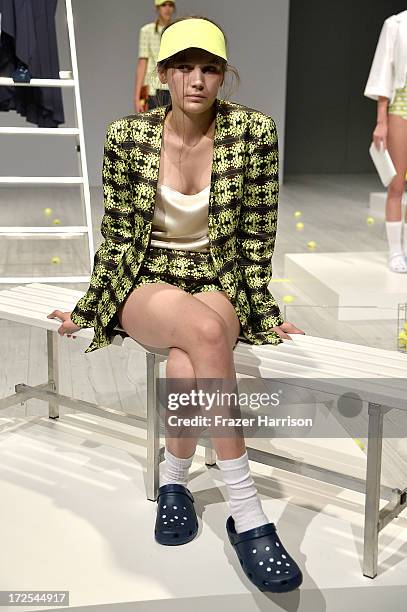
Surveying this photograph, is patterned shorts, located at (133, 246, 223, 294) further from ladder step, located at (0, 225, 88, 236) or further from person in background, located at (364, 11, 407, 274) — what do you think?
person in background, located at (364, 11, 407, 274)

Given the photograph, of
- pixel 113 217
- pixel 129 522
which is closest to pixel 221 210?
pixel 113 217

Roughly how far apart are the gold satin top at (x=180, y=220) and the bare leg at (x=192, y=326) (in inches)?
5.1

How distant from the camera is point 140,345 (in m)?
2.22

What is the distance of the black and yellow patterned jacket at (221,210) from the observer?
85.9 inches

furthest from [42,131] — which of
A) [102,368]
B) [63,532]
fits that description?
[63,532]

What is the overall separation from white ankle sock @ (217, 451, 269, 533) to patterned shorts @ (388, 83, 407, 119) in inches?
125

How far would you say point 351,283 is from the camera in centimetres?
466

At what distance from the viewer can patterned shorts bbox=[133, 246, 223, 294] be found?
7.29ft

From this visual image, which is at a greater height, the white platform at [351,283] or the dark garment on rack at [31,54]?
the dark garment on rack at [31,54]

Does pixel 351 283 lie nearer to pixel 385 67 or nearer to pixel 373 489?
pixel 385 67

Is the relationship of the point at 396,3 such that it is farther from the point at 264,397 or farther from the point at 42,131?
the point at 264,397

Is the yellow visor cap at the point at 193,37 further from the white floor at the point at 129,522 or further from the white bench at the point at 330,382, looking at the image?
the white floor at the point at 129,522

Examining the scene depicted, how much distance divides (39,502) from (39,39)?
315cm

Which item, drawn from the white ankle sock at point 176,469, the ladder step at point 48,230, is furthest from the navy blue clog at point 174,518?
the ladder step at point 48,230
